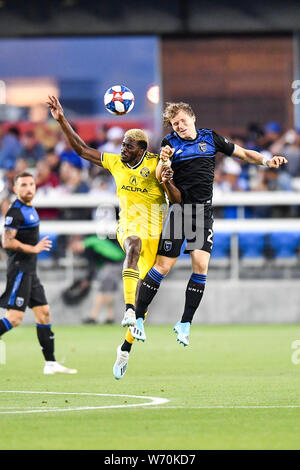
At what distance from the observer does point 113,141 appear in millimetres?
20844

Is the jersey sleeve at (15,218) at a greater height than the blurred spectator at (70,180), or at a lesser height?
lesser

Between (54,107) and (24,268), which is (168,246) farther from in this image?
(24,268)

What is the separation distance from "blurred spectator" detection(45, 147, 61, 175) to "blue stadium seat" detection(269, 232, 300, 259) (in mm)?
4187

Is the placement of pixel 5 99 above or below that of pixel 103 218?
above

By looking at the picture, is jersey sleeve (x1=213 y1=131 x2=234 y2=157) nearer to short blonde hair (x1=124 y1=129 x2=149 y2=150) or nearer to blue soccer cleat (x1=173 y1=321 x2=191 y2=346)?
short blonde hair (x1=124 y1=129 x2=149 y2=150)

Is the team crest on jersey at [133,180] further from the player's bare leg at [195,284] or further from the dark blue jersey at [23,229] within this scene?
the dark blue jersey at [23,229]

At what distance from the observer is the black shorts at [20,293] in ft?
42.6

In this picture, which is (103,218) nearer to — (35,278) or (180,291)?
(180,291)

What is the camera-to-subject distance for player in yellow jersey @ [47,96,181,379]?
37.4 feet

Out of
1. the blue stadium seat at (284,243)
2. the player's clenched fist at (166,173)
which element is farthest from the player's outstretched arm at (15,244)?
the blue stadium seat at (284,243)

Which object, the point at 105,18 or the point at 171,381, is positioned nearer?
the point at 171,381

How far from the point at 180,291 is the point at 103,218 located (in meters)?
1.89

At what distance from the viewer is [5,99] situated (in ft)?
80.2
